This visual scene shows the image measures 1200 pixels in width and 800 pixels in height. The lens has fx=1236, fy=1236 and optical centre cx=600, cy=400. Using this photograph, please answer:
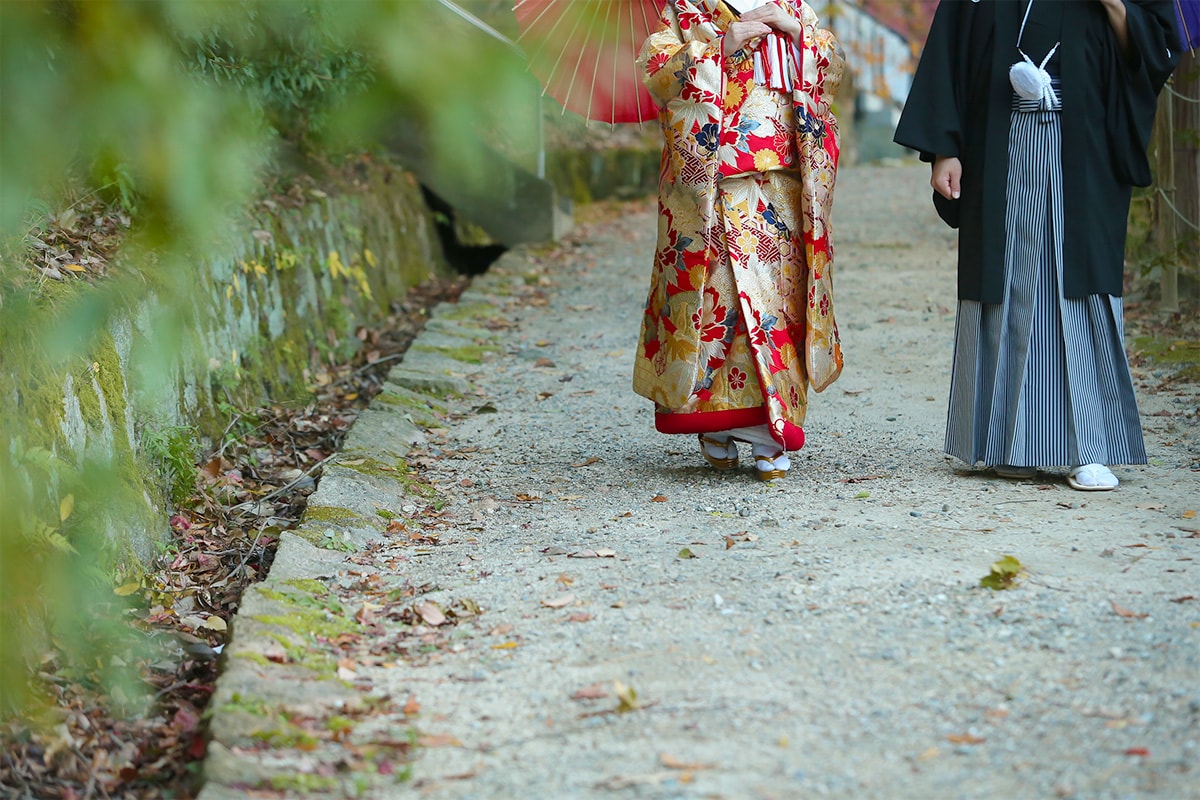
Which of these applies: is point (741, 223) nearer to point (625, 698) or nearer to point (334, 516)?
point (334, 516)

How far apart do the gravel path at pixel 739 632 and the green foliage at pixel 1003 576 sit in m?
0.06

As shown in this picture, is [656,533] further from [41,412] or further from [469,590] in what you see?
[41,412]

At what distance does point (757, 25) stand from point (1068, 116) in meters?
1.04

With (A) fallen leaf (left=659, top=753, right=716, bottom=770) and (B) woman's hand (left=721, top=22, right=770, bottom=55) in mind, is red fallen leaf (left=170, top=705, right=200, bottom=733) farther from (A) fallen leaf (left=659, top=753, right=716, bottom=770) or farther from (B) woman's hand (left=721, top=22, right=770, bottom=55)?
(B) woman's hand (left=721, top=22, right=770, bottom=55)

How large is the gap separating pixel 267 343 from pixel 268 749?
3.53m

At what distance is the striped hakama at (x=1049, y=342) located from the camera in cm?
400

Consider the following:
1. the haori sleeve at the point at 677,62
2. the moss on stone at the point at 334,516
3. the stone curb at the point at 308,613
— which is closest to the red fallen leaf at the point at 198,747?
the stone curb at the point at 308,613

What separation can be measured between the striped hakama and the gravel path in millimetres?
171

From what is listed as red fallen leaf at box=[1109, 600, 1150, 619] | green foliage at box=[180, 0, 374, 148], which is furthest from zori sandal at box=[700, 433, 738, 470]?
green foliage at box=[180, 0, 374, 148]

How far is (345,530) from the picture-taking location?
150 inches

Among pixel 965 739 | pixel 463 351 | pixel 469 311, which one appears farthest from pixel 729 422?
pixel 469 311

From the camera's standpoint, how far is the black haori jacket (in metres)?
3.95

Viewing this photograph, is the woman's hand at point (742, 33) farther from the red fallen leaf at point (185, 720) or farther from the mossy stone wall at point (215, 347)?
the red fallen leaf at point (185, 720)

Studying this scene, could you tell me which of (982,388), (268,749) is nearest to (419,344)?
(982,388)
